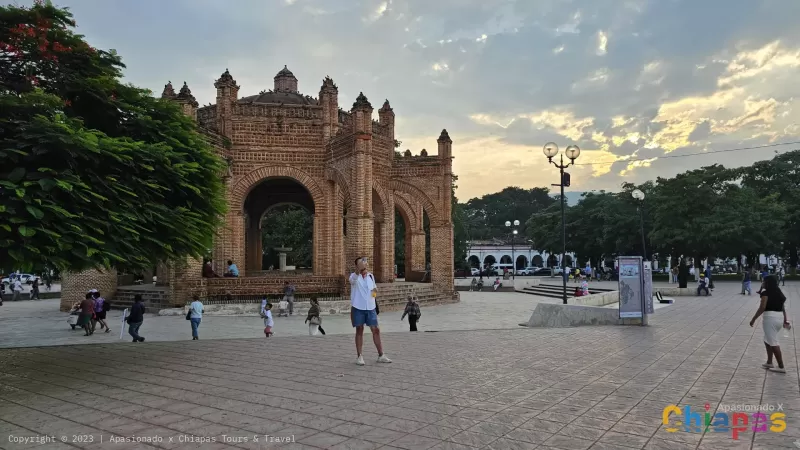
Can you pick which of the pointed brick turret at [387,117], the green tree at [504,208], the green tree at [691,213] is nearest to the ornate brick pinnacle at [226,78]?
the pointed brick turret at [387,117]

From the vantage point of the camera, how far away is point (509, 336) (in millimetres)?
9047

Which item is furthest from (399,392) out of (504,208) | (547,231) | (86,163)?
(504,208)

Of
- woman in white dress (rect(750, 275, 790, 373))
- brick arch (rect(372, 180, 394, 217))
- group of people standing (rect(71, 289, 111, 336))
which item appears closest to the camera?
woman in white dress (rect(750, 275, 790, 373))

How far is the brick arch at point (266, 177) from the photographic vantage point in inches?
747

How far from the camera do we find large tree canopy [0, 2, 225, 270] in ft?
18.1

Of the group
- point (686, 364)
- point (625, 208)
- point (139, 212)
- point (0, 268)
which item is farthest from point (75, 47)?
point (625, 208)

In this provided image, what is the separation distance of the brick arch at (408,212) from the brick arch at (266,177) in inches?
243

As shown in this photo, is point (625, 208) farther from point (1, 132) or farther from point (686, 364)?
point (1, 132)

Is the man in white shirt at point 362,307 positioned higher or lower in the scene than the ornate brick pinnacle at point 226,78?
lower

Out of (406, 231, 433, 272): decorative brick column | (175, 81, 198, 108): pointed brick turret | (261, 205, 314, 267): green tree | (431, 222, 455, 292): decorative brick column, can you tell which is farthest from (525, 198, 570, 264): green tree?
(175, 81, 198, 108): pointed brick turret

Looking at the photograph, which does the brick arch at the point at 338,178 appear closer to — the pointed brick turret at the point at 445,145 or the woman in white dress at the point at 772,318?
the pointed brick turret at the point at 445,145

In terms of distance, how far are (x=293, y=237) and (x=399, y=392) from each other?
3342 centimetres

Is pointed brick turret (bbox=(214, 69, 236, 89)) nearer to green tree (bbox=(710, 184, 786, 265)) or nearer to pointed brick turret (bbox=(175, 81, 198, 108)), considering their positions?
pointed brick turret (bbox=(175, 81, 198, 108))

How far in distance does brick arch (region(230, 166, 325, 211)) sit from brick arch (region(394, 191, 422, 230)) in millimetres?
6181
